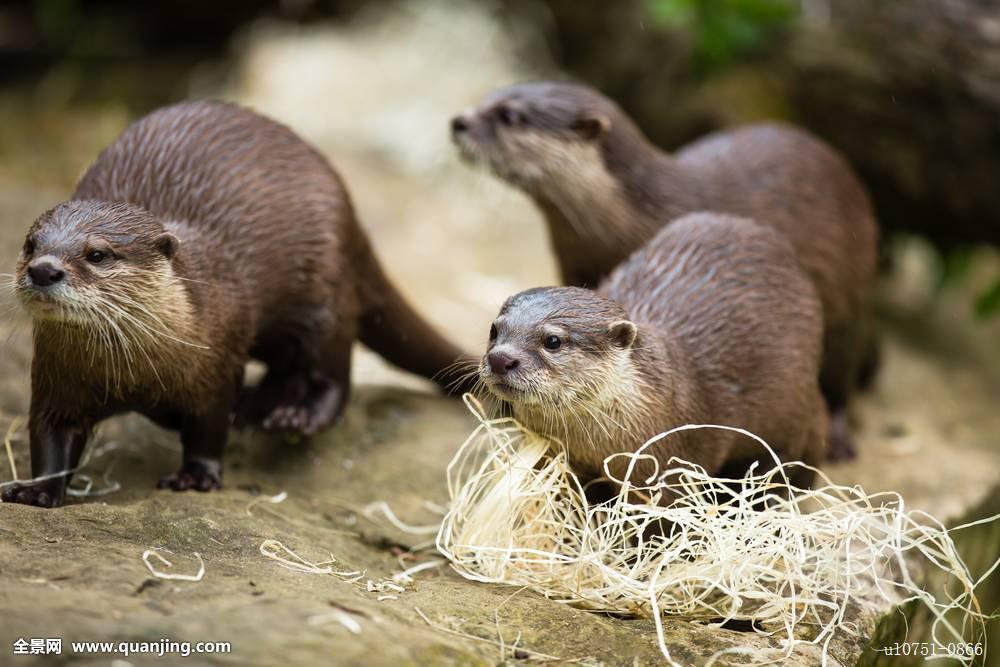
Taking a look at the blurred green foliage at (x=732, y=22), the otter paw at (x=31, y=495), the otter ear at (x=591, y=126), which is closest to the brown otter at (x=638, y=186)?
the otter ear at (x=591, y=126)

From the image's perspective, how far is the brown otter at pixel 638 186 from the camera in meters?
4.39

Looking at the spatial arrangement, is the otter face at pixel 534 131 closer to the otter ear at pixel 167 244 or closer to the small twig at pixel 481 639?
the otter ear at pixel 167 244

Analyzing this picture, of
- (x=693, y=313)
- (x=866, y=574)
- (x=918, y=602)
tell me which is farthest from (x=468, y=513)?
(x=918, y=602)

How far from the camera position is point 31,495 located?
313 cm

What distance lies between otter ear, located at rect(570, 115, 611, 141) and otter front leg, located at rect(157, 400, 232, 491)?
68.1 inches

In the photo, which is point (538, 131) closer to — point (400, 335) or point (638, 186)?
point (638, 186)

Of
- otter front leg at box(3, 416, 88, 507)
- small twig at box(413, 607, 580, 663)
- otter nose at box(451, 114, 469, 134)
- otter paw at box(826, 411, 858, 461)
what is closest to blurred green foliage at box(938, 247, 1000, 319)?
otter paw at box(826, 411, 858, 461)

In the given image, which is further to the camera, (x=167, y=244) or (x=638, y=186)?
(x=638, y=186)

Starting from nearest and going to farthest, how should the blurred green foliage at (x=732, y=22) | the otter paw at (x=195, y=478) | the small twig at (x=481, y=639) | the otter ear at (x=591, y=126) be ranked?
the small twig at (x=481, y=639) < the otter paw at (x=195, y=478) < the otter ear at (x=591, y=126) < the blurred green foliage at (x=732, y=22)

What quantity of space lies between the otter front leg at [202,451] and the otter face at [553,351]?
0.91 metres

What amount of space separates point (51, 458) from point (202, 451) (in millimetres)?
420

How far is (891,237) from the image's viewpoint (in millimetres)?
6082

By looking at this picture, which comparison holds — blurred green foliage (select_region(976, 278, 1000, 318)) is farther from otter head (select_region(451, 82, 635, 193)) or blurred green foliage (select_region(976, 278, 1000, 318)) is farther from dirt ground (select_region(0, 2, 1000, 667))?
otter head (select_region(451, 82, 635, 193))

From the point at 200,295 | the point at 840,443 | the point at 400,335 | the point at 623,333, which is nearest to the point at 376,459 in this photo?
the point at 400,335
